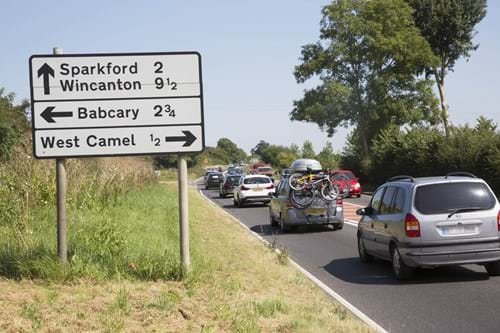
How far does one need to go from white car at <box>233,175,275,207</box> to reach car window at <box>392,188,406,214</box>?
21.2m

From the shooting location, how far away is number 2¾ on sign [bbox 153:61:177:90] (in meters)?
9.78

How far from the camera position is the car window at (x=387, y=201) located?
11870mm

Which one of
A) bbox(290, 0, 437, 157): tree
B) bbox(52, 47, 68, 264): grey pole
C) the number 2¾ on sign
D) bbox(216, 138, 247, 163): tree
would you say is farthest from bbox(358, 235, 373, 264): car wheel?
bbox(216, 138, 247, 163): tree

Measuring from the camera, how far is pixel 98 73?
9.71 metres

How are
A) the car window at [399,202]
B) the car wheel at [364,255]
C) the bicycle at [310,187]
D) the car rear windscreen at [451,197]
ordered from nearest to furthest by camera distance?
the car rear windscreen at [451,197]
the car window at [399,202]
the car wheel at [364,255]
the bicycle at [310,187]

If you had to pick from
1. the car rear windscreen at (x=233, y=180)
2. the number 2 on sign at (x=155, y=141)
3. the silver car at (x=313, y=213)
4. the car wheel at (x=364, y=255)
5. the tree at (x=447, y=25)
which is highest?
the tree at (x=447, y=25)

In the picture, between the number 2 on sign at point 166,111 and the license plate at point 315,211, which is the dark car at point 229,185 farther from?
the number 2 on sign at point 166,111

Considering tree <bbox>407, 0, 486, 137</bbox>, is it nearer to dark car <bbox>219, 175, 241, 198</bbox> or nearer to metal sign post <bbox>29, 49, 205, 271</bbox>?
dark car <bbox>219, 175, 241, 198</bbox>

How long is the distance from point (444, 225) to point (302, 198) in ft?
29.9

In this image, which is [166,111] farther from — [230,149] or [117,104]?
[230,149]

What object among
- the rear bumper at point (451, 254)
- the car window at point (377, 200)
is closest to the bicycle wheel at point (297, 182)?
the car window at point (377, 200)

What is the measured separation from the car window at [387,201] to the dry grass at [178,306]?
230cm

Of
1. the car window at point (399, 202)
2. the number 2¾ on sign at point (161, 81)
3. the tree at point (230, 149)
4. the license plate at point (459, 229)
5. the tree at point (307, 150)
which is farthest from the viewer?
the tree at point (230, 149)

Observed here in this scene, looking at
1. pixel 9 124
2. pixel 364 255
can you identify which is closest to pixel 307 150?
pixel 9 124
